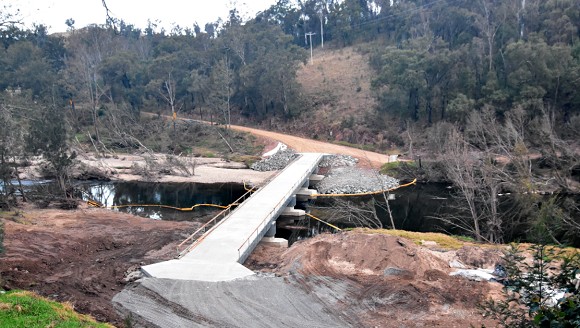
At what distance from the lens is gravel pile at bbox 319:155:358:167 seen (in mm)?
40656

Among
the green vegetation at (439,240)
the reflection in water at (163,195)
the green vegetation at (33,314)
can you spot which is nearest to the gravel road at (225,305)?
the green vegetation at (33,314)

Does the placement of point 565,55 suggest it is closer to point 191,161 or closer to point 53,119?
point 191,161

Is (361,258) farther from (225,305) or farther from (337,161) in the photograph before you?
(337,161)

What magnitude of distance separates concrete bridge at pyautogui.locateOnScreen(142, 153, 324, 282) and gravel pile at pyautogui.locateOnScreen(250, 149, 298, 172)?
9.46 m

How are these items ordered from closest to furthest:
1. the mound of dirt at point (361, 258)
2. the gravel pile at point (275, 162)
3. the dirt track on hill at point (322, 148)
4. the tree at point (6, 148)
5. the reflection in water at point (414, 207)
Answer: the mound of dirt at point (361, 258) → the tree at point (6, 148) → the reflection in water at point (414, 207) → the gravel pile at point (275, 162) → the dirt track on hill at point (322, 148)

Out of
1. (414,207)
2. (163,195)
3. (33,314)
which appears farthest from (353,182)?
(33,314)

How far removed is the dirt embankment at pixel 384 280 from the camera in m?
12.7

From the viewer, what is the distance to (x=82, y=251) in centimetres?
1952

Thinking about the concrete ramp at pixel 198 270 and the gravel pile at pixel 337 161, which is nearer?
the concrete ramp at pixel 198 270

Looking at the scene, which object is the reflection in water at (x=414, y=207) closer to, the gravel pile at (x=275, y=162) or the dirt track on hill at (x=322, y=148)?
the dirt track on hill at (x=322, y=148)

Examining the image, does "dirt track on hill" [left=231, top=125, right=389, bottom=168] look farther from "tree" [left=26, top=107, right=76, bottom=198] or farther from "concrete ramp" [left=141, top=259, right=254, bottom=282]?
"concrete ramp" [left=141, top=259, right=254, bottom=282]

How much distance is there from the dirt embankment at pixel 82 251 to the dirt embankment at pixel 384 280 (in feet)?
16.1

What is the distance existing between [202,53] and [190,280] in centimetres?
5645

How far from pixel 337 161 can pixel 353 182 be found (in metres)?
5.94
